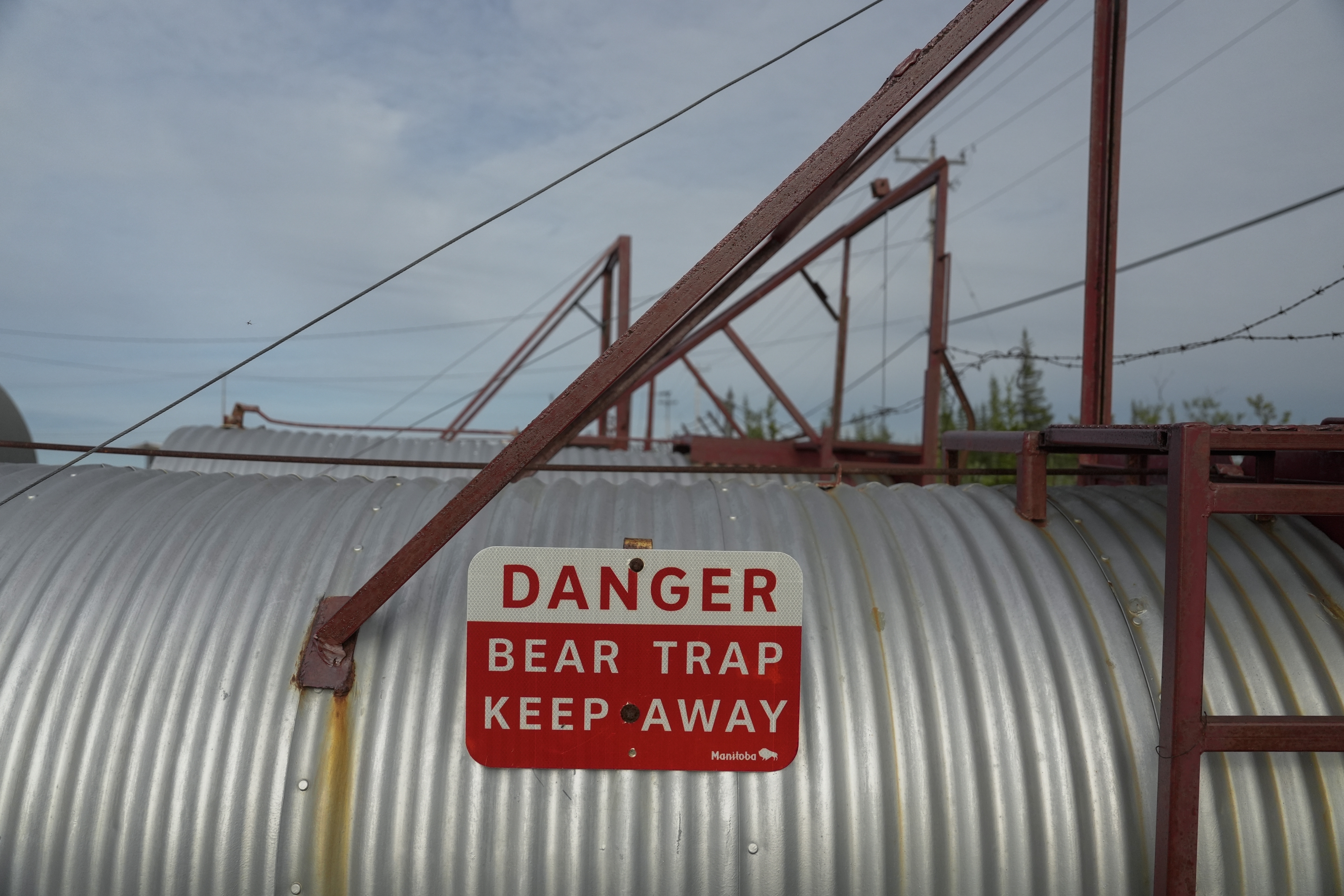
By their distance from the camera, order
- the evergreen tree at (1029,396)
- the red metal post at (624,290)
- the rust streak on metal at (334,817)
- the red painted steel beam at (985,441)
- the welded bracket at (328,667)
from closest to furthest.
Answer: the rust streak on metal at (334,817)
the welded bracket at (328,667)
the red painted steel beam at (985,441)
the red metal post at (624,290)
the evergreen tree at (1029,396)

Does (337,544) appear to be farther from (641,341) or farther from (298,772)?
(641,341)

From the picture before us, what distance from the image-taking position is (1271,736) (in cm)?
316

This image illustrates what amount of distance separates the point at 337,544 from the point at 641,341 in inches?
68.2

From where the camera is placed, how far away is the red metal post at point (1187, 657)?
3.17 m

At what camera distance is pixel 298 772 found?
336 cm

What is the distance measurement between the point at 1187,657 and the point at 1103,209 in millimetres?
2778

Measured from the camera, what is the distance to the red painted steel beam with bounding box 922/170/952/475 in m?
11.5

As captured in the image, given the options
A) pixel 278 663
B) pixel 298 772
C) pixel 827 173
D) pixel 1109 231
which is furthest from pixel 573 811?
pixel 1109 231

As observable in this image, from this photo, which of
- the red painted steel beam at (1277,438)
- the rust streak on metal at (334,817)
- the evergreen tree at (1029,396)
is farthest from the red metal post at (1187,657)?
the evergreen tree at (1029,396)

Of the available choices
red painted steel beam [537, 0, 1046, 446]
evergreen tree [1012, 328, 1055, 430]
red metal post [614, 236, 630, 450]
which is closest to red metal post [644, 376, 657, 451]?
red metal post [614, 236, 630, 450]

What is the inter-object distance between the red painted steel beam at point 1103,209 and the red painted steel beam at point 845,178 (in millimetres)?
633

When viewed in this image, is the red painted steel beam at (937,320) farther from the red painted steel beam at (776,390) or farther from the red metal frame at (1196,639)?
the red metal frame at (1196,639)

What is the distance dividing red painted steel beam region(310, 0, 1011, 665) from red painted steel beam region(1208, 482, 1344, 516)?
1.77m

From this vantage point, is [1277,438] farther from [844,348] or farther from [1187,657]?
[844,348]
